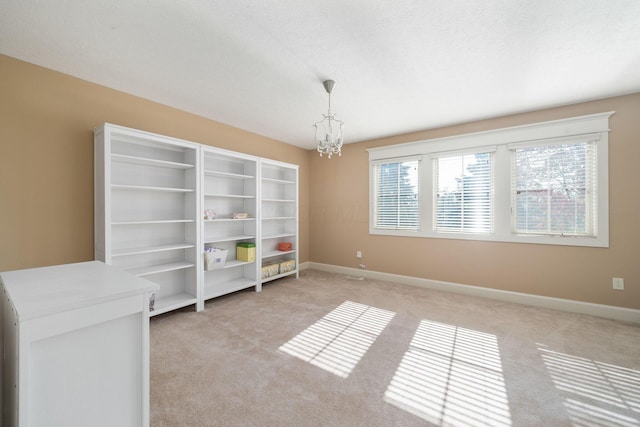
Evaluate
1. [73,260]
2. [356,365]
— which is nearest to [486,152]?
[356,365]

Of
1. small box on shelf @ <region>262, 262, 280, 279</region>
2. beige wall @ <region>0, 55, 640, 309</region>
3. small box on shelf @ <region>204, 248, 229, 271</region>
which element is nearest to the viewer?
beige wall @ <region>0, 55, 640, 309</region>

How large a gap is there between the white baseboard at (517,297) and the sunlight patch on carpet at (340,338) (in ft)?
4.33

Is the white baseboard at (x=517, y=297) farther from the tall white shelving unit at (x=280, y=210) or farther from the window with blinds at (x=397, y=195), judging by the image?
the tall white shelving unit at (x=280, y=210)

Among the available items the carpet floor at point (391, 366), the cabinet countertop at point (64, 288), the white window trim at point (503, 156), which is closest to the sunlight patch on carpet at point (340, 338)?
the carpet floor at point (391, 366)

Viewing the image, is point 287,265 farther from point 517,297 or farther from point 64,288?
point 64,288

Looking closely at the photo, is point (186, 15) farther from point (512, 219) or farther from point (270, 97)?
point (512, 219)

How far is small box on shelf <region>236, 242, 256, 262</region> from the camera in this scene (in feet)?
12.9

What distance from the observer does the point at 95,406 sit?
103cm

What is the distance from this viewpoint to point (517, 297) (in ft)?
11.6

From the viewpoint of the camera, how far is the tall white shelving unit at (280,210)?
185 inches

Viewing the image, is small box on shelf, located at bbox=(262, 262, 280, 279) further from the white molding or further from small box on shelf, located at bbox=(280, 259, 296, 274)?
the white molding

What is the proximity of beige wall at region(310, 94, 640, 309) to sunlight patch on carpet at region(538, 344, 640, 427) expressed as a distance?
4.58 feet

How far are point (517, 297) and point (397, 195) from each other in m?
2.21

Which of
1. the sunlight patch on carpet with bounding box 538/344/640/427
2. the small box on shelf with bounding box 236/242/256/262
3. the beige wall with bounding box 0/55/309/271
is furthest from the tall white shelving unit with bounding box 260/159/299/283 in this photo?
the sunlight patch on carpet with bounding box 538/344/640/427
